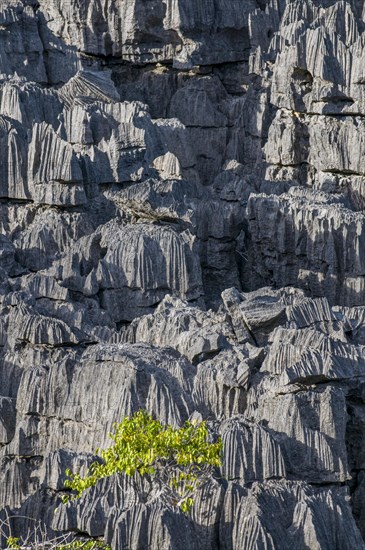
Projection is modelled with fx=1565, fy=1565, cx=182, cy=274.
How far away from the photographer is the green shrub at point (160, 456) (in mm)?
28016

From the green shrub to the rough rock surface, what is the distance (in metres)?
0.37

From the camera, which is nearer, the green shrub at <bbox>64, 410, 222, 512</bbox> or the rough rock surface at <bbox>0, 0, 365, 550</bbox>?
the green shrub at <bbox>64, 410, 222, 512</bbox>

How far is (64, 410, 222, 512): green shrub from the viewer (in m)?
28.0

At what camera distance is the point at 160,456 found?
28.3 meters

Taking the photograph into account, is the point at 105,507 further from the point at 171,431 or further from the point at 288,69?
the point at 288,69

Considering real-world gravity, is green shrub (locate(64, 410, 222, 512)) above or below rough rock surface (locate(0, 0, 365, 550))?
below

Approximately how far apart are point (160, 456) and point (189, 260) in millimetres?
13294

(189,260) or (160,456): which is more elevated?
(189,260)

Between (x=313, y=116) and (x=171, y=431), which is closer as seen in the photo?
(x=171, y=431)

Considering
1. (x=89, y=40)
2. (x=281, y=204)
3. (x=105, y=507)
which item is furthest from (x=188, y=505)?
(x=89, y=40)

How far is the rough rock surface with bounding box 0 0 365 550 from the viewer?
28969 mm

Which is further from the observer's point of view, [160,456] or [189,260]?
[189,260]

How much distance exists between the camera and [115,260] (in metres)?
41.0

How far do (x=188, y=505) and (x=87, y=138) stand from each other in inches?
872
